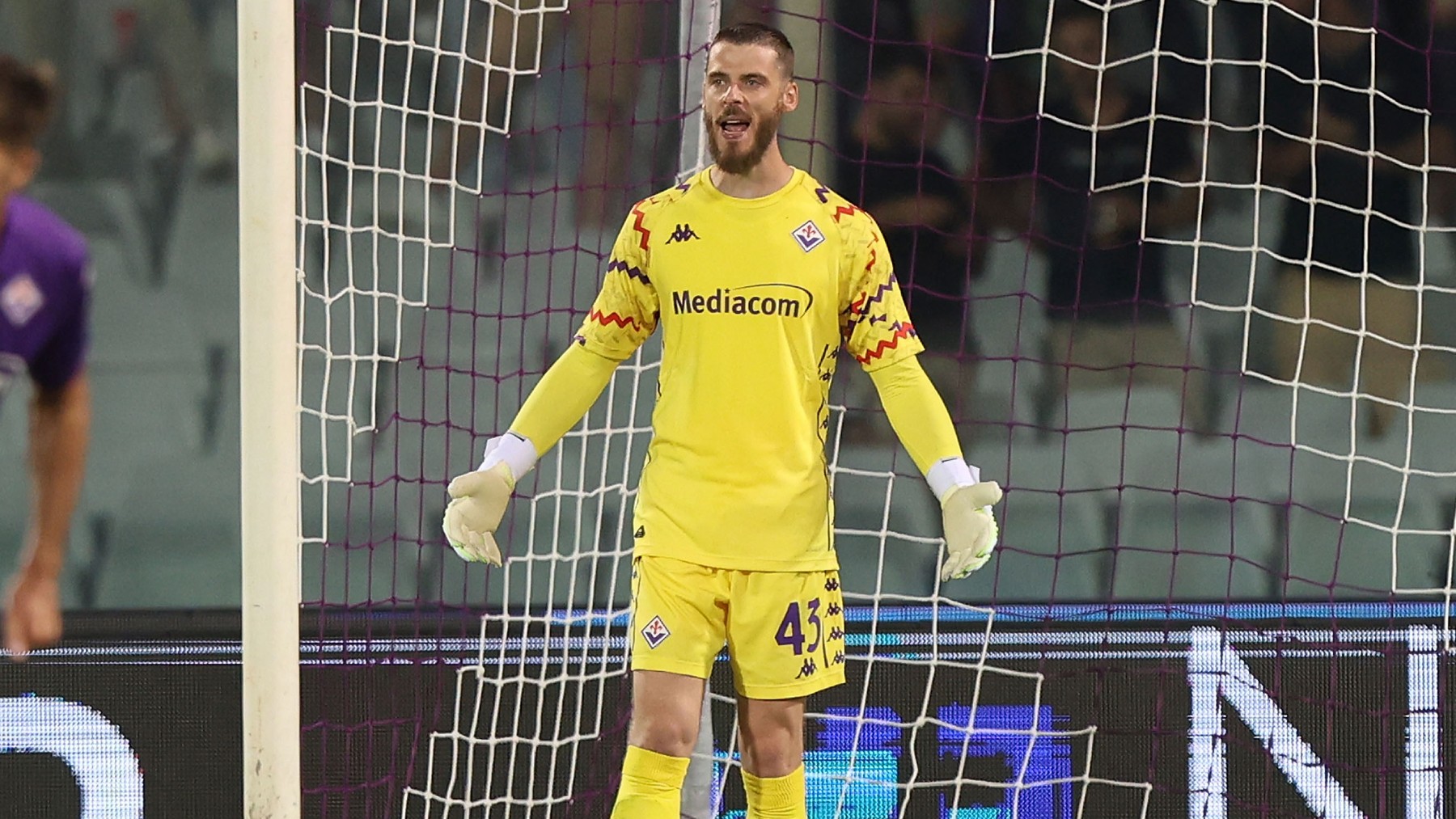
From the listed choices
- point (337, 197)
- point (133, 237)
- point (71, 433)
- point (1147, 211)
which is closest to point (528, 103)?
point (337, 197)

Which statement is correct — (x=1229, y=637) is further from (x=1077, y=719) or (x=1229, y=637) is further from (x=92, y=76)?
(x=92, y=76)

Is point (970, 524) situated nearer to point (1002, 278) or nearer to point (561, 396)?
point (561, 396)

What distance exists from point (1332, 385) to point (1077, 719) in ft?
6.14

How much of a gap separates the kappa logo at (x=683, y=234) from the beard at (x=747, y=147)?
0.13 meters

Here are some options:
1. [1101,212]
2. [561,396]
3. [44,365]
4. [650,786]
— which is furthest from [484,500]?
[1101,212]

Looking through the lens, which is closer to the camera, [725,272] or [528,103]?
[725,272]

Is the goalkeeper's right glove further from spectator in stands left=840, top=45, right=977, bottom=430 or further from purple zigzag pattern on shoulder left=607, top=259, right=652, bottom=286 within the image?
spectator in stands left=840, top=45, right=977, bottom=430

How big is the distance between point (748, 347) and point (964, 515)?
504 millimetres

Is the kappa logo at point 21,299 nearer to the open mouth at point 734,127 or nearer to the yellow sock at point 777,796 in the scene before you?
the open mouth at point 734,127

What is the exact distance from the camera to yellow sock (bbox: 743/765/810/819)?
326cm

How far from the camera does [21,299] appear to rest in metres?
2.16

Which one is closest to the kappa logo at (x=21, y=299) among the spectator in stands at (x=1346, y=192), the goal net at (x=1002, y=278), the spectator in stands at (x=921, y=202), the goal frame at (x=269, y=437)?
the goal frame at (x=269, y=437)

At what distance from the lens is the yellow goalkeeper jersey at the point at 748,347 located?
3.21 m

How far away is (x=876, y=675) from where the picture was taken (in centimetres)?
421
